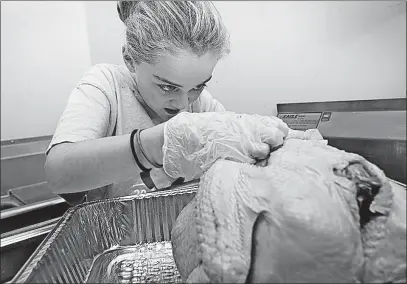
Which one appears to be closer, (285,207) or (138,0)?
(285,207)

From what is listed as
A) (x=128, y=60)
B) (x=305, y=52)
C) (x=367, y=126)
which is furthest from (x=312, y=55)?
(x=128, y=60)

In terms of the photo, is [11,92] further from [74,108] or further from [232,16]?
[232,16]

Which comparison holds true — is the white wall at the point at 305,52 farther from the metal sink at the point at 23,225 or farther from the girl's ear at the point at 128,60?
the metal sink at the point at 23,225

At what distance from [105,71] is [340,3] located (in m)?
0.87

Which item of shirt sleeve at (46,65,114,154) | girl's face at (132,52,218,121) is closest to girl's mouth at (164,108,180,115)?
girl's face at (132,52,218,121)

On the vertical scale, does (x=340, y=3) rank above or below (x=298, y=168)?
above

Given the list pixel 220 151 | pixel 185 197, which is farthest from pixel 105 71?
pixel 220 151

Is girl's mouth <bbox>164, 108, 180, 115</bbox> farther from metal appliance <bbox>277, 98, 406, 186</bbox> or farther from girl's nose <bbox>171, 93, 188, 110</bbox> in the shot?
metal appliance <bbox>277, 98, 406, 186</bbox>

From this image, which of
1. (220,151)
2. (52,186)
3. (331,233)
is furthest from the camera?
(52,186)

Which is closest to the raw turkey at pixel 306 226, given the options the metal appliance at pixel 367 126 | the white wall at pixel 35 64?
the metal appliance at pixel 367 126

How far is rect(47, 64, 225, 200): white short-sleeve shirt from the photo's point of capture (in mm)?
1067

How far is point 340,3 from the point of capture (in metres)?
1.11

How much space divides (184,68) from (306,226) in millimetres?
686

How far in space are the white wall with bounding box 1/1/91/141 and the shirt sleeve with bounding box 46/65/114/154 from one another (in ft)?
1.59
